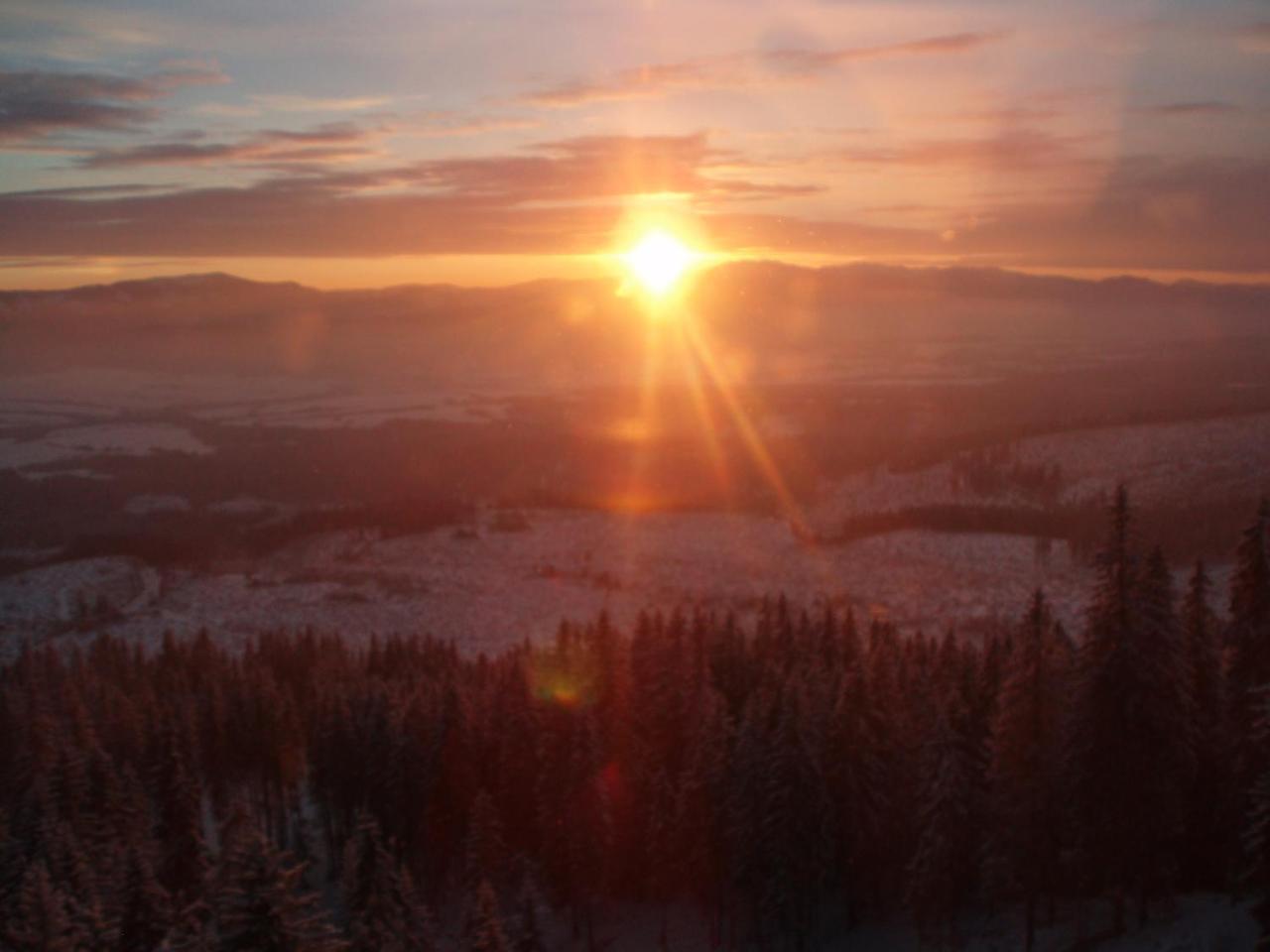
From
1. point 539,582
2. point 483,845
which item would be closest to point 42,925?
point 483,845

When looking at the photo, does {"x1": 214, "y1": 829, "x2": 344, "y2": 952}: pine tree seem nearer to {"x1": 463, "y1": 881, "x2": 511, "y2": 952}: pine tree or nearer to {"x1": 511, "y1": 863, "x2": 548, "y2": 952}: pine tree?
{"x1": 463, "y1": 881, "x2": 511, "y2": 952}: pine tree

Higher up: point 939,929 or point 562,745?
point 562,745

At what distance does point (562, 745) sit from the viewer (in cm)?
3100

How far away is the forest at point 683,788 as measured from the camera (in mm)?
20500

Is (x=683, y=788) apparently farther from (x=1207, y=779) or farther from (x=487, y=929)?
(x=1207, y=779)

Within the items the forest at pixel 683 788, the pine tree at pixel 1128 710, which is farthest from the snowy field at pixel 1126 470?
the pine tree at pixel 1128 710

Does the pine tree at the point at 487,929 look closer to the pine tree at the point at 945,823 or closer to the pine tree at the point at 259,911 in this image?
the pine tree at the point at 259,911

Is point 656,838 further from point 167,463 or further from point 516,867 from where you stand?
point 167,463

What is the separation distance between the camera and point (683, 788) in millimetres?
29328

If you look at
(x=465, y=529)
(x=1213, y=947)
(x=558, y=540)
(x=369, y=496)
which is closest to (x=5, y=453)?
(x=369, y=496)

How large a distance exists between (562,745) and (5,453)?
12332cm

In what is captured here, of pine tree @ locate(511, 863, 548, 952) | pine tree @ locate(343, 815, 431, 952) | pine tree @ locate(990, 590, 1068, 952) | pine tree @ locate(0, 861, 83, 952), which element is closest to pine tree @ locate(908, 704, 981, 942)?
pine tree @ locate(990, 590, 1068, 952)

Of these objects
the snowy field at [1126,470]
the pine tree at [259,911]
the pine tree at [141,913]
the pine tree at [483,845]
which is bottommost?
the pine tree at [259,911]

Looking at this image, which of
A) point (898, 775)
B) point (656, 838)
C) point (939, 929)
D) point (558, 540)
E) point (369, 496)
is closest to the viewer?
point (939, 929)
